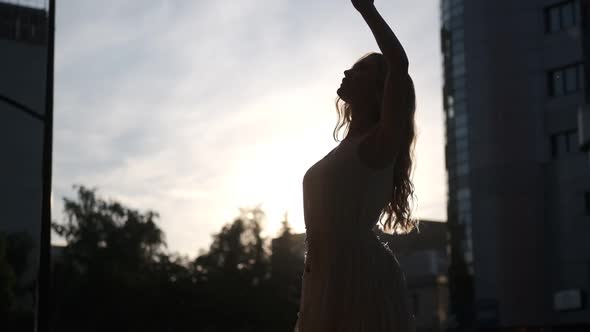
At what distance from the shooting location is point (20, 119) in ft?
275

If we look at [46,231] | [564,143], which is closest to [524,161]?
[564,143]

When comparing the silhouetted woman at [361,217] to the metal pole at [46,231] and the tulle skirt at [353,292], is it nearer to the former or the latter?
the tulle skirt at [353,292]

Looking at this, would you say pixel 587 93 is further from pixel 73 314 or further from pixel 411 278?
pixel 411 278

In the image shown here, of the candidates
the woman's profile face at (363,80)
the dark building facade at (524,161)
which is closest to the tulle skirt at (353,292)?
the woman's profile face at (363,80)

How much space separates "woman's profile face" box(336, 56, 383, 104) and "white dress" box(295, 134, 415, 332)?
0.16 meters

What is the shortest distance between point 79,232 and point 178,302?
21.5ft

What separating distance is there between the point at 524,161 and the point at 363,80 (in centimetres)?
A: 5637

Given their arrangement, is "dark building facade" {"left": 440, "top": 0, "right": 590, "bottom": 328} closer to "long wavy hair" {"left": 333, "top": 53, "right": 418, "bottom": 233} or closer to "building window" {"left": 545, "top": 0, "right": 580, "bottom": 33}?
"building window" {"left": 545, "top": 0, "right": 580, "bottom": 33}

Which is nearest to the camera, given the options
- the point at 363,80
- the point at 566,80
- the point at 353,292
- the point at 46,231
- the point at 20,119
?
the point at 353,292

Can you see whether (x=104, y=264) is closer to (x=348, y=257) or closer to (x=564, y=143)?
(x=564, y=143)

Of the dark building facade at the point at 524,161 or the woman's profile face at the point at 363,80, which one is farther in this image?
the dark building facade at the point at 524,161

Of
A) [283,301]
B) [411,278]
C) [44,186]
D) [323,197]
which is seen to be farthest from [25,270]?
[323,197]

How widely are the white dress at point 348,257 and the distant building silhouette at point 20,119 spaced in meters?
79.1

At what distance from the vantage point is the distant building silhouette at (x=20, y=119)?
3201 inches
